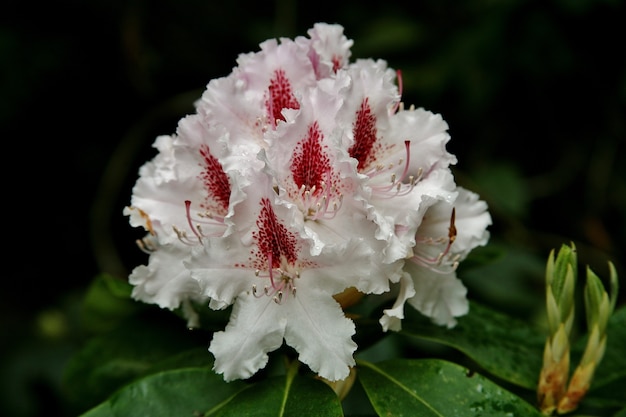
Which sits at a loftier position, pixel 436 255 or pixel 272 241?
pixel 272 241

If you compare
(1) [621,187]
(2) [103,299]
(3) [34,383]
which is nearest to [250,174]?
(2) [103,299]

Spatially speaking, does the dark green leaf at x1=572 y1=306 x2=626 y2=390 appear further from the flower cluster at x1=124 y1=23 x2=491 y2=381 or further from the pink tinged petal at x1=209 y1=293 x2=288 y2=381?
the pink tinged petal at x1=209 y1=293 x2=288 y2=381

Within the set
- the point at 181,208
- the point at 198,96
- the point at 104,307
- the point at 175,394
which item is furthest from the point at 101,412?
the point at 198,96

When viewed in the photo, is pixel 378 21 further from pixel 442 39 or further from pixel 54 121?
pixel 54 121

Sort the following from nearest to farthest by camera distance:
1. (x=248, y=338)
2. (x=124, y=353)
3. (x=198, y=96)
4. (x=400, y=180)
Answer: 1. (x=248, y=338)
2. (x=400, y=180)
3. (x=124, y=353)
4. (x=198, y=96)

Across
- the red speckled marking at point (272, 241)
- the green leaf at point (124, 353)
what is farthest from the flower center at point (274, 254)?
the green leaf at point (124, 353)

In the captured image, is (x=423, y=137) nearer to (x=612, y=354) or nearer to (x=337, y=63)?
(x=337, y=63)

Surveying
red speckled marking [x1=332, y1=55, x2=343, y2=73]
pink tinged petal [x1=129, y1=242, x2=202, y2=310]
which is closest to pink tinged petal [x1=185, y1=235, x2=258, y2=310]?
pink tinged petal [x1=129, y1=242, x2=202, y2=310]
